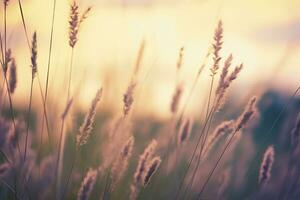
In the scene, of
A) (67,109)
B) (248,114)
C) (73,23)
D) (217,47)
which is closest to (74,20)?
(73,23)

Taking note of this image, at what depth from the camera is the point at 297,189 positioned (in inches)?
101

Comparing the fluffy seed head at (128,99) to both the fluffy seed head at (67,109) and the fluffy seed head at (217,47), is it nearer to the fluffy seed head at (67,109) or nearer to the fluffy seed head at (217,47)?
the fluffy seed head at (217,47)

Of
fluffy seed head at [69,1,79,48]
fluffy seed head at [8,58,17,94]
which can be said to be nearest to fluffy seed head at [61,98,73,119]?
fluffy seed head at [8,58,17,94]

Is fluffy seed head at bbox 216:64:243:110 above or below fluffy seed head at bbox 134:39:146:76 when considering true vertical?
above

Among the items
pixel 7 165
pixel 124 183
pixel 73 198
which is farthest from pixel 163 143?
pixel 7 165

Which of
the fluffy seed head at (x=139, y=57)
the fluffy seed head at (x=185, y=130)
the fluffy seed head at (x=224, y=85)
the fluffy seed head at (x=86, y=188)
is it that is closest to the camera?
the fluffy seed head at (x=86, y=188)

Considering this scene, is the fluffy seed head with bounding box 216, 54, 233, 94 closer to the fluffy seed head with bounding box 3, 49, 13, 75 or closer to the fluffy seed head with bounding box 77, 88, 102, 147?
the fluffy seed head with bounding box 77, 88, 102, 147

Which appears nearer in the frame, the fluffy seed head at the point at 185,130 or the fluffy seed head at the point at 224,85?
the fluffy seed head at the point at 224,85

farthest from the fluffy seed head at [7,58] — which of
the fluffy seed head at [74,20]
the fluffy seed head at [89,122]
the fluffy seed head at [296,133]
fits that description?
the fluffy seed head at [296,133]

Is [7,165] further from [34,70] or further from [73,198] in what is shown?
[73,198]

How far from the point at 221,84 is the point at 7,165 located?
99 cm

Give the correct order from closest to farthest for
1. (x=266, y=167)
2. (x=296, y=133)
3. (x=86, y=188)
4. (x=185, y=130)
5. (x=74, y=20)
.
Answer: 1. (x=86, y=188)
2. (x=74, y=20)
3. (x=266, y=167)
4. (x=296, y=133)
5. (x=185, y=130)

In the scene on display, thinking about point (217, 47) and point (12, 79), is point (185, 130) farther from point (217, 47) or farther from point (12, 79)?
point (12, 79)

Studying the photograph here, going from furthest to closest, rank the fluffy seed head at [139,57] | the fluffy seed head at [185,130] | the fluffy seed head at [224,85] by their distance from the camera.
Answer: the fluffy seed head at [139,57]
the fluffy seed head at [185,130]
the fluffy seed head at [224,85]
